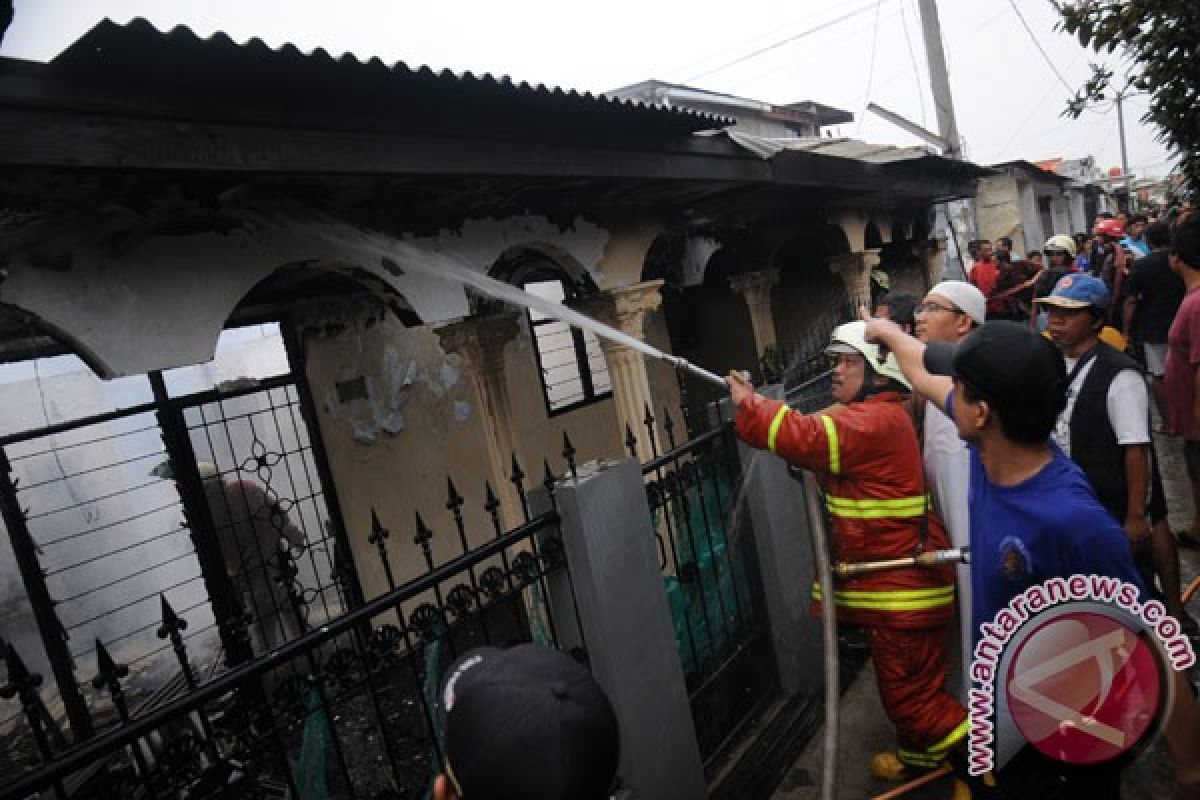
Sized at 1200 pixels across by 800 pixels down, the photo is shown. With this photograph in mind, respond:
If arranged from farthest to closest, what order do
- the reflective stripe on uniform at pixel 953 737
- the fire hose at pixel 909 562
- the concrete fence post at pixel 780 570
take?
1. the concrete fence post at pixel 780 570
2. the reflective stripe on uniform at pixel 953 737
3. the fire hose at pixel 909 562

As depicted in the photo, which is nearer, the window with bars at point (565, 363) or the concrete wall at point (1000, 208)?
the window with bars at point (565, 363)

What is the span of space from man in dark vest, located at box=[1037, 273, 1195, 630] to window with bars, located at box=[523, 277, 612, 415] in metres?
6.09

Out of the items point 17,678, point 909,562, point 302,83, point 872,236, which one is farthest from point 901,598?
point 872,236

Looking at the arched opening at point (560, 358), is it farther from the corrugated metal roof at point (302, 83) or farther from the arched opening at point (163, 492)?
the corrugated metal roof at point (302, 83)

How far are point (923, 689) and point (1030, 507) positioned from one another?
5.18ft

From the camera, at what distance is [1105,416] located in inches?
A: 118

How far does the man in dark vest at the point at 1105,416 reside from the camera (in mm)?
2939

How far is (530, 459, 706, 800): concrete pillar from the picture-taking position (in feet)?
9.21

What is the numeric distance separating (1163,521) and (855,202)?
26.0ft

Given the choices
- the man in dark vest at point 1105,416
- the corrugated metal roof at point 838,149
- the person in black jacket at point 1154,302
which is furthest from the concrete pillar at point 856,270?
the man in dark vest at point 1105,416

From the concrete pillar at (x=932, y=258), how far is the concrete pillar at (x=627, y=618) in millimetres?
13870

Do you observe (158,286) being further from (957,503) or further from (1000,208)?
(1000,208)

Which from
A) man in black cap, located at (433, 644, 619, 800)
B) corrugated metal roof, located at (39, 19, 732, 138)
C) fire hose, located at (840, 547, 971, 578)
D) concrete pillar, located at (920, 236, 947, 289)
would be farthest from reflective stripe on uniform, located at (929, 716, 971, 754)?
concrete pillar, located at (920, 236, 947, 289)

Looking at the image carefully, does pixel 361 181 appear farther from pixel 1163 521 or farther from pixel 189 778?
pixel 1163 521
